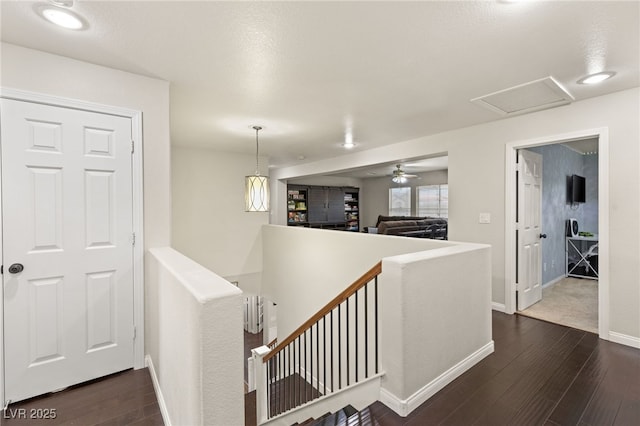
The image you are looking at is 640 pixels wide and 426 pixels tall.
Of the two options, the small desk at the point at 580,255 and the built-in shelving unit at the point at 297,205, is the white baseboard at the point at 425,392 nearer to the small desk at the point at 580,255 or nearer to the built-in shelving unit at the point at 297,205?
the small desk at the point at 580,255

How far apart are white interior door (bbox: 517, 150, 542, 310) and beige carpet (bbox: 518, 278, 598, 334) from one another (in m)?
0.15

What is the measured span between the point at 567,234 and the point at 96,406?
7.04 m

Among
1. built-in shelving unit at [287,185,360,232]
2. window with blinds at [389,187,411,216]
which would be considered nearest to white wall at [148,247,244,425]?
built-in shelving unit at [287,185,360,232]

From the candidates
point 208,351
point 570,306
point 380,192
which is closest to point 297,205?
point 380,192

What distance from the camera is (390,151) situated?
5.10 m

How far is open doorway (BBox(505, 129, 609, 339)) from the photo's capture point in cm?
291

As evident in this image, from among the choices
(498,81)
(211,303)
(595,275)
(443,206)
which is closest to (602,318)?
(498,81)

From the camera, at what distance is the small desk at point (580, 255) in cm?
530

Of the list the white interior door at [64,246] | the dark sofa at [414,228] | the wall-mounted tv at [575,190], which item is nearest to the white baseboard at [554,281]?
the wall-mounted tv at [575,190]

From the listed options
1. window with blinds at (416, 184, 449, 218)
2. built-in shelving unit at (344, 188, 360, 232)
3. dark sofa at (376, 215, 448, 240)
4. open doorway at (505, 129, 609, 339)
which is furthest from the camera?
built-in shelving unit at (344, 188, 360, 232)

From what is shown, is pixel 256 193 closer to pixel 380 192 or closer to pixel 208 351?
pixel 208 351

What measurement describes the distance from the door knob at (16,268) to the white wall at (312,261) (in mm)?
3033

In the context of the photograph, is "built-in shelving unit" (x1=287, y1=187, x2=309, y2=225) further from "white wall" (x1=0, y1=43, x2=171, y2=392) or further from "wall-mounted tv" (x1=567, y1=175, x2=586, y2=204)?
"white wall" (x1=0, y1=43, x2=171, y2=392)

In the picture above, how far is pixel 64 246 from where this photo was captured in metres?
2.08
